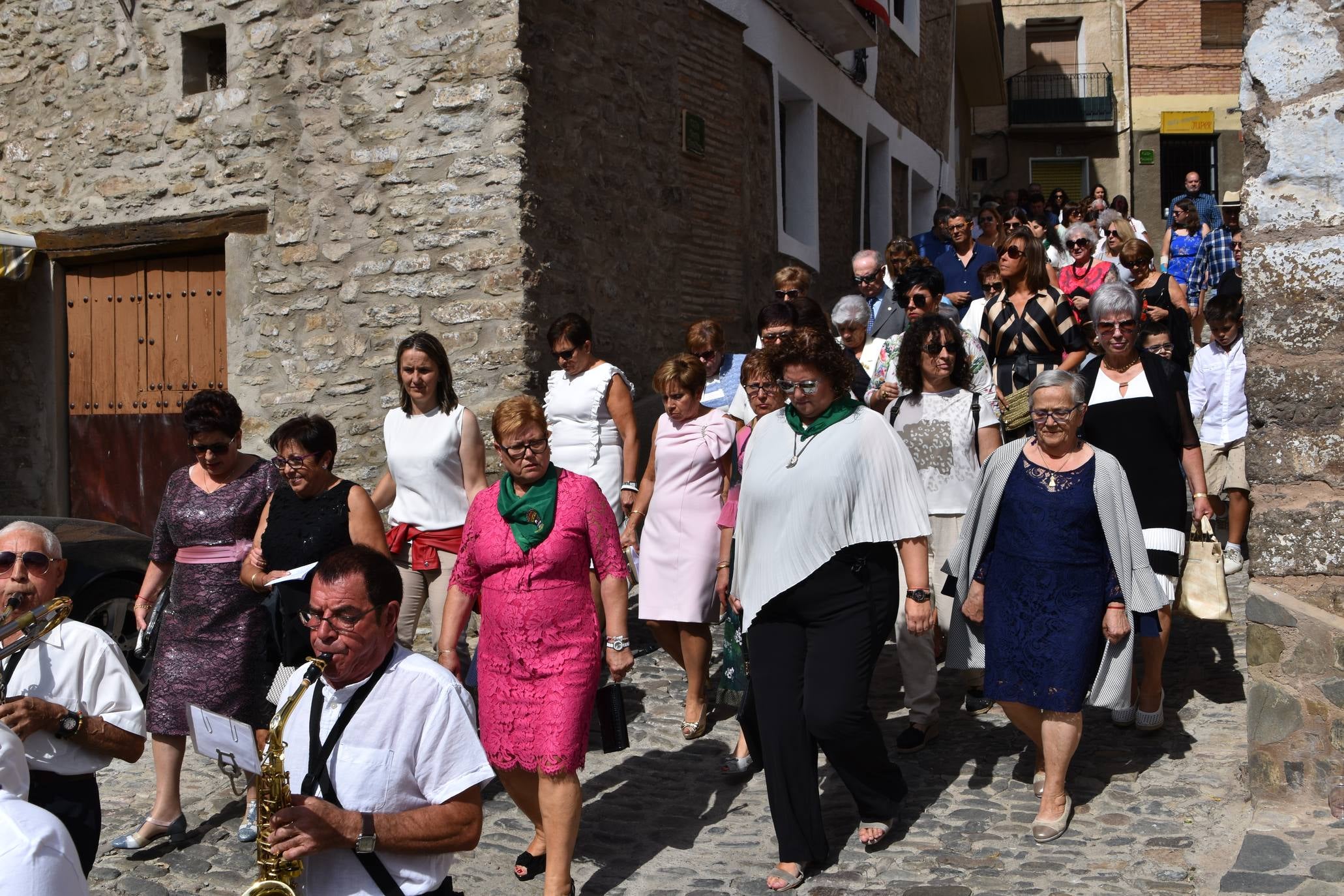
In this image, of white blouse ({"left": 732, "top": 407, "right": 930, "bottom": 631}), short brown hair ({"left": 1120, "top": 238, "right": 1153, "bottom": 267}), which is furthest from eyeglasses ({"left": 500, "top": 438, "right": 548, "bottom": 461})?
short brown hair ({"left": 1120, "top": 238, "right": 1153, "bottom": 267})

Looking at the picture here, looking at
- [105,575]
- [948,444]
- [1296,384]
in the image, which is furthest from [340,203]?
[1296,384]

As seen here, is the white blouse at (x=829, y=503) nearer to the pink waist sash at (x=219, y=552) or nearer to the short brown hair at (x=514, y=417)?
the short brown hair at (x=514, y=417)

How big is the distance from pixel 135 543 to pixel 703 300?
490cm

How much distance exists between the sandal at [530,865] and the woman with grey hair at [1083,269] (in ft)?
Answer: 21.6

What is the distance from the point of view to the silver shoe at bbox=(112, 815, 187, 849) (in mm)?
5035

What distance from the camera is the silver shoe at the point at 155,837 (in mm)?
5035

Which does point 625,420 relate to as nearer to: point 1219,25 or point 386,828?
point 386,828

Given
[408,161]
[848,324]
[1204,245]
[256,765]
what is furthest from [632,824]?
[1204,245]

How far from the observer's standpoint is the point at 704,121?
1054 cm

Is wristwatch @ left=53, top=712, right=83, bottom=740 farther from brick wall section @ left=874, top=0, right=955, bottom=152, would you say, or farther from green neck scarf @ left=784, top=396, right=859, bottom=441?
brick wall section @ left=874, top=0, right=955, bottom=152

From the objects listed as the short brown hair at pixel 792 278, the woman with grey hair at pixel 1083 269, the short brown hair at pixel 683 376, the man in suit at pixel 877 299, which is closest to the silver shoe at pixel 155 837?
the short brown hair at pixel 683 376

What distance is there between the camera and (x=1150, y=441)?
562 cm

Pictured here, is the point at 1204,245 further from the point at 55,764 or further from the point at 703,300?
the point at 55,764

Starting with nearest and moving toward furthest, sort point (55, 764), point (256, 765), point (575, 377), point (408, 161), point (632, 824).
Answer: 1. point (55, 764)
2. point (256, 765)
3. point (632, 824)
4. point (575, 377)
5. point (408, 161)
